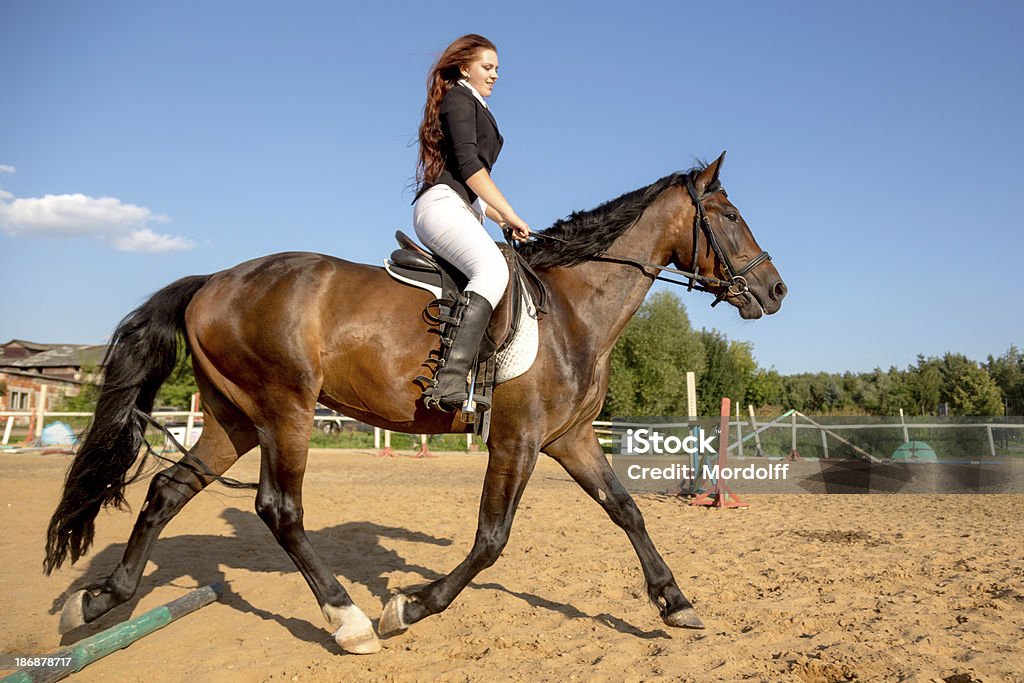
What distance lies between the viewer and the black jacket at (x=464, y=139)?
422cm

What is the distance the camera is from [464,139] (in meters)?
4.22

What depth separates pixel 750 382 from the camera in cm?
7325

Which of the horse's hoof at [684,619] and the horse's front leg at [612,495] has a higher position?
the horse's front leg at [612,495]

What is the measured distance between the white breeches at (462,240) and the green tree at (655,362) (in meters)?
46.3

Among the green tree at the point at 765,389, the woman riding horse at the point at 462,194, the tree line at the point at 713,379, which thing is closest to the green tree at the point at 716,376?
the tree line at the point at 713,379

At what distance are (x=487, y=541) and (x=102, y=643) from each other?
85.2 inches

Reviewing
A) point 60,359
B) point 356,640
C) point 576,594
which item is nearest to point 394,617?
point 356,640

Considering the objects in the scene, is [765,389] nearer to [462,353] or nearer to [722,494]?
[722,494]

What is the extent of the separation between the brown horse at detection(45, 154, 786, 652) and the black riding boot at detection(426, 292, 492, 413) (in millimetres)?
281

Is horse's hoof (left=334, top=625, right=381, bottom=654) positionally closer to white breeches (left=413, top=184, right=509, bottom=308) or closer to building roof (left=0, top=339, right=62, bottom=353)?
white breeches (left=413, top=184, right=509, bottom=308)

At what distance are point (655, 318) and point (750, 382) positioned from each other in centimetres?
2418

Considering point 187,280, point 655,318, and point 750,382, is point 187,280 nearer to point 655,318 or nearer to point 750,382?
point 655,318

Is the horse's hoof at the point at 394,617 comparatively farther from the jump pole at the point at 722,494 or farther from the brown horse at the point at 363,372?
the jump pole at the point at 722,494

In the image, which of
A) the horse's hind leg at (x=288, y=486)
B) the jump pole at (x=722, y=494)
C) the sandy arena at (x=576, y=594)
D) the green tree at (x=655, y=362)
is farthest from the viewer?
the green tree at (x=655, y=362)
